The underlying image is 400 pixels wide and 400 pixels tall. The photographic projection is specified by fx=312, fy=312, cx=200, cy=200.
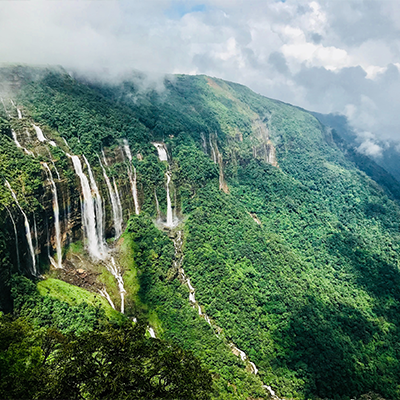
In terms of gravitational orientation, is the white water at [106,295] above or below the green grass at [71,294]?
below

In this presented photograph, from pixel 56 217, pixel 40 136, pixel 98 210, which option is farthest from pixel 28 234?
pixel 40 136

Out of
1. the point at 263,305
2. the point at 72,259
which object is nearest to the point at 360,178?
the point at 263,305

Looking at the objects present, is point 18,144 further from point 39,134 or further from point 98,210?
point 98,210

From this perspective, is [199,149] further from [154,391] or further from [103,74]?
[154,391]

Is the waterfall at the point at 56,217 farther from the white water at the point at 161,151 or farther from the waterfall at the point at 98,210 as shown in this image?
the white water at the point at 161,151

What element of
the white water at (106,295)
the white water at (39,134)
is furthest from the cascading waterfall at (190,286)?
the white water at (39,134)

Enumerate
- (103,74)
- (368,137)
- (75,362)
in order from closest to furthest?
(75,362)
(103,74)
(368,137)
